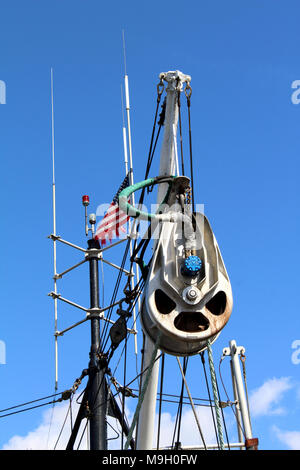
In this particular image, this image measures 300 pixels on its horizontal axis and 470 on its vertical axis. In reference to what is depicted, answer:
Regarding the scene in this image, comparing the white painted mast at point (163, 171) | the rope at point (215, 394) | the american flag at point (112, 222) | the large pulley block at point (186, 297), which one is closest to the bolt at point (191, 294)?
the large pulley block at point (186, 297)

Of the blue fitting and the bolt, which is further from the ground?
the blue fitting

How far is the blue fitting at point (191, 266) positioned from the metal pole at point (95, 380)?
9379 millimetres

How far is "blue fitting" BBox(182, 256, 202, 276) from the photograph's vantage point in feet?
38.0

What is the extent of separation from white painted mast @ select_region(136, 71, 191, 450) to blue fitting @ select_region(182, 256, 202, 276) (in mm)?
2366

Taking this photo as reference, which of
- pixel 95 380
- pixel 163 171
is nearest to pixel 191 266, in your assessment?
pixel 163 171

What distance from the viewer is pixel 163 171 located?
47.9ft

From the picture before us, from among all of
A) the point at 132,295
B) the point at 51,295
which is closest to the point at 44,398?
the point at 51,295

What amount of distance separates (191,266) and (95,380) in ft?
39.6

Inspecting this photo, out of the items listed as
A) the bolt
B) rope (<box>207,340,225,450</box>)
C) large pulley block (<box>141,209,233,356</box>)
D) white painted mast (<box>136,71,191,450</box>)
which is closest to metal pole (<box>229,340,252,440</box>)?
white painted mast (<box>136,71,191,450</box>)

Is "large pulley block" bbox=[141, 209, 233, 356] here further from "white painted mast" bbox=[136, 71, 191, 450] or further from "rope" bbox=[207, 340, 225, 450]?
"white painted mast" bbox=[136, 71, 191, 450]

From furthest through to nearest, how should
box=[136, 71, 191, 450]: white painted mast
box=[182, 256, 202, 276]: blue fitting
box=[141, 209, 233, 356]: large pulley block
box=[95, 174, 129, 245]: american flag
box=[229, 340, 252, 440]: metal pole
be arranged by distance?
box=[95, 174, 129, 245]: american flag < box=[229, 340, 252, 440]: metal pole < box=[136, 71, 191, 450]: white painted mast < box=[182, 256, 202, 276]: blue fitting < box=[141, 209, 233, 356]: large pulley block

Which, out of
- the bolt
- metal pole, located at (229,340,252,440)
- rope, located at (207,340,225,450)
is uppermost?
metal pole, located at (229,340,252,440)

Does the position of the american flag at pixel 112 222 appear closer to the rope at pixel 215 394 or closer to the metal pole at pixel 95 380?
the metal pole at pixel 95 380

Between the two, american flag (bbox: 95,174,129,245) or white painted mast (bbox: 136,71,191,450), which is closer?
white painted mast (bbox: 136,71,191,450)
